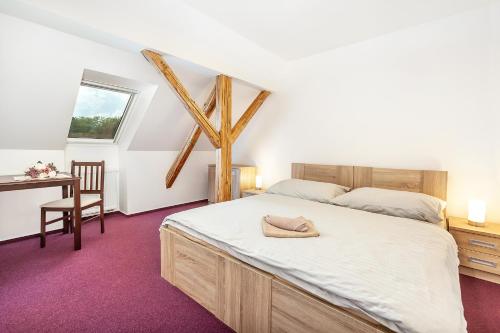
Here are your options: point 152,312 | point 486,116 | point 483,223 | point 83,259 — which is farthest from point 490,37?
point 83,259

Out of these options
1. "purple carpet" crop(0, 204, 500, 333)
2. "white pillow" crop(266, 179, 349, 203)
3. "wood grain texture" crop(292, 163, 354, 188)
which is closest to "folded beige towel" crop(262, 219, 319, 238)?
"purple carpet" crop(0, 204, 500, 333)

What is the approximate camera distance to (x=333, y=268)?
1180 millimetres

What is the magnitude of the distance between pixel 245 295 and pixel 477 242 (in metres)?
2.02

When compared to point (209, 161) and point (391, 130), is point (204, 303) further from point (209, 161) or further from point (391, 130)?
point (209, 161)

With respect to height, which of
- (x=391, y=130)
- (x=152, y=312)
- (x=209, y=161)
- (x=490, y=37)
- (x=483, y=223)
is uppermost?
(x=490, y=37)

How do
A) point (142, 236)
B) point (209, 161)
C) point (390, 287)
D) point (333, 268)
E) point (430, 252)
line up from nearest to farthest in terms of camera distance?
point (390, 287), point (333, 268), point (430, 252), point (142, 236), point (209, 161)

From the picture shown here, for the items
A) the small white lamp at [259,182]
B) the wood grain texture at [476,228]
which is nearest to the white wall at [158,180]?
the small white lamp at [259,182]

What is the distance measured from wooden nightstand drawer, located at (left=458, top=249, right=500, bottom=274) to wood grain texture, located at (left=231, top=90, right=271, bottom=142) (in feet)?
8.55

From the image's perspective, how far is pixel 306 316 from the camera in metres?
1.16

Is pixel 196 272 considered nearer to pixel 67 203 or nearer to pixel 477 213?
pixel 67 203

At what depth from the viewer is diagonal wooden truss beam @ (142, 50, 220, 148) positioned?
7.46ft

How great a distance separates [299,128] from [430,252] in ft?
7.88

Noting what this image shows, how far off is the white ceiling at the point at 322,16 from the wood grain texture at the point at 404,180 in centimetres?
151

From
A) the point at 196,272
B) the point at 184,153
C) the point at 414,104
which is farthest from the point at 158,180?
the point at 414,104
